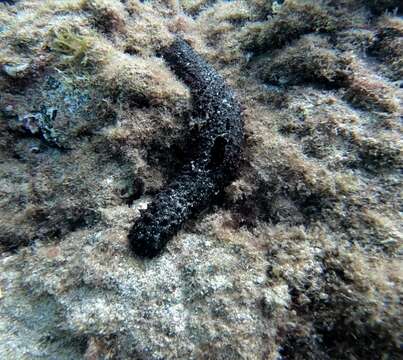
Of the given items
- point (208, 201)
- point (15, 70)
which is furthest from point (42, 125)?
point (208, 201)

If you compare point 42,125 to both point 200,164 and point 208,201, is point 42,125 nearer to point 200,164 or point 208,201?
point 200,164

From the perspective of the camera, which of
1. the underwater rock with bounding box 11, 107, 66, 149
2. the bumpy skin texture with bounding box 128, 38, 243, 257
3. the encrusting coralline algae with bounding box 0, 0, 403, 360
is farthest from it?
the underwater rock with bounding box 11, 107, 66, 149

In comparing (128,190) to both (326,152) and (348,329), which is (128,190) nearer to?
(326,152)

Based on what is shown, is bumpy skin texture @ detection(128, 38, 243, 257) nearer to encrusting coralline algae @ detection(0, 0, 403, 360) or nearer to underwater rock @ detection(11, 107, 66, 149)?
encrusting coralline algae @ detection(0, 0, 403, 360)

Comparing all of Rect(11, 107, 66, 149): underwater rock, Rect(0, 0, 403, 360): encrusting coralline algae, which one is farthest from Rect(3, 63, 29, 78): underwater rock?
Rect(11, 107, 66, 149): underwater rock

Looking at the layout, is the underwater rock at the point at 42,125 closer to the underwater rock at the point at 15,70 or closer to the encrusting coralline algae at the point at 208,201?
the encrusting coralline algae at the point at 208,201

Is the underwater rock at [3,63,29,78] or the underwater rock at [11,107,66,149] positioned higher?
the underwater rock at [3,63,29,78]
